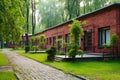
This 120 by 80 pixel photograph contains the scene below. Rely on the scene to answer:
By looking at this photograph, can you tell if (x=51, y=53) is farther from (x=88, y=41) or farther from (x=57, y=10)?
(x=57, y=10)

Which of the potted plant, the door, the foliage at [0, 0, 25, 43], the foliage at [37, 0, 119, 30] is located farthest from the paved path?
the foliage at [37, 0, 119, 30]

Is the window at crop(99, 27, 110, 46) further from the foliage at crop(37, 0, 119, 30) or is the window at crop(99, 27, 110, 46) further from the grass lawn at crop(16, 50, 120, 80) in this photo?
the foliage at crop(37, 0, 119, 30)

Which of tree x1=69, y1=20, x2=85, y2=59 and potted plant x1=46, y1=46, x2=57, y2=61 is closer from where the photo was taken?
tree x1=69, y1=20, x2=85, y2=59

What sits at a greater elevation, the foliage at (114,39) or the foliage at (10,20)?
the foliage at (10,20)

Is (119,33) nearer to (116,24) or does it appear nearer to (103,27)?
(116,24)

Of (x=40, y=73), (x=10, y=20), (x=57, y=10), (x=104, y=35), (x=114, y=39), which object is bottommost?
(x=40, y=73)

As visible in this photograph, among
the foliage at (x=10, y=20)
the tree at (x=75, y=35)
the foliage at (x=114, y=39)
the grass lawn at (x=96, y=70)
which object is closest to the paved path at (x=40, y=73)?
the grass lawn at (x=96, y=70)

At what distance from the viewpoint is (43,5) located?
86062 millimetres

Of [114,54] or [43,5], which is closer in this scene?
[114,54]

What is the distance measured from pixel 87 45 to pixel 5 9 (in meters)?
16.4

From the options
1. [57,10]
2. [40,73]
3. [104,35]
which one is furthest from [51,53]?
[57,10]

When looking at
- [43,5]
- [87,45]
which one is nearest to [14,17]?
[87,45]

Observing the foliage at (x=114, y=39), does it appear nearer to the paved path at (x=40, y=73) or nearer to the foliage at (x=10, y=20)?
the paved path at (x=40, y=73)

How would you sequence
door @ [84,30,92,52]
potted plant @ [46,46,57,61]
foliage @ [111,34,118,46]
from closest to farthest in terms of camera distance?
foliage @ [111,34,118,46]
potted plant @ [46,46,57,61]
door @ [84,30,92,52]
